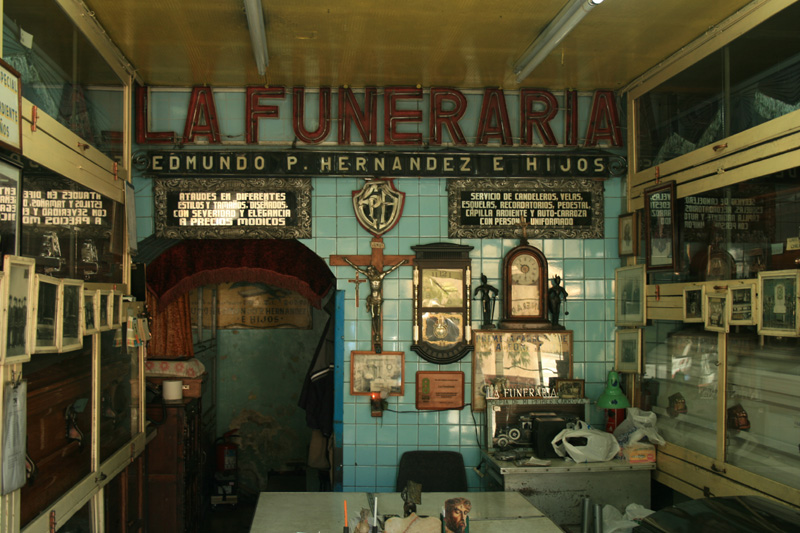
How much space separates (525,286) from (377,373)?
133cm

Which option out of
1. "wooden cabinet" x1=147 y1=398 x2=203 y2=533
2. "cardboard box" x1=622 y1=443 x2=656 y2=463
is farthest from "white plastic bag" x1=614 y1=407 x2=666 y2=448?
"wooden cabinet" x1=147 y1=398 x2=203 y2=533

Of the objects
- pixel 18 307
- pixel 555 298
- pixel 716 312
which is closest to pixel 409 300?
pixel 555 298

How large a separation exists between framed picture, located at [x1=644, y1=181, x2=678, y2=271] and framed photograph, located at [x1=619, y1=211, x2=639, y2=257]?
0.80ft

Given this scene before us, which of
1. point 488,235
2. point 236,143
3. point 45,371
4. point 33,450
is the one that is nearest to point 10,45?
point 45,371

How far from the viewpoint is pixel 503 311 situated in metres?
4.57

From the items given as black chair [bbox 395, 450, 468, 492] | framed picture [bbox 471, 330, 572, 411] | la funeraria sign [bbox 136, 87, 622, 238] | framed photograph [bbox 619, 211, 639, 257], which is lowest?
black chair [bbox 395, 450, 468, 492]

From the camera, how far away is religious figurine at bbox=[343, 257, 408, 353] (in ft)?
14.6

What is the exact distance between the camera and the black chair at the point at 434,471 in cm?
437

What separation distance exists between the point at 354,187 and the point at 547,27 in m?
1.82

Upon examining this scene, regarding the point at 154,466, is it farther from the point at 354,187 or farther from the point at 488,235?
the point at 488,235

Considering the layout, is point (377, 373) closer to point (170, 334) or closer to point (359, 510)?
point (359, 510)

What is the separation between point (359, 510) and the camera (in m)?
3.31

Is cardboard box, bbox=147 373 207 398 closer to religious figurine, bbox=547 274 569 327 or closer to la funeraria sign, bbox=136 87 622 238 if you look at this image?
la funeraria sign, bbox=136 87 622 238

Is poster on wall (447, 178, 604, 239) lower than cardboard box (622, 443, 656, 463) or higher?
higher
